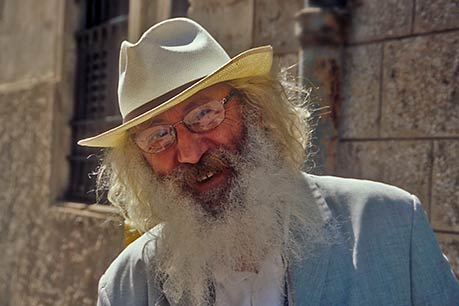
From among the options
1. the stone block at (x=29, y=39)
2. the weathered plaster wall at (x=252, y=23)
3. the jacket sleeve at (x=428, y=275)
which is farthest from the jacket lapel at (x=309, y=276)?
the stone block at (x=29, y=39)

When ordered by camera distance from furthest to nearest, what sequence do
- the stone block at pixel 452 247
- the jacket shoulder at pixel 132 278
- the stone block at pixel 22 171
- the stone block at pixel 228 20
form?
1. the stone block at pixel 22 171
2. the stone block at pixel 228 20
3. the stone block at pixel 452 247
4. the jacket shoulder at pixel 132 278

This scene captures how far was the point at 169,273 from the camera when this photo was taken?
207 centimetres

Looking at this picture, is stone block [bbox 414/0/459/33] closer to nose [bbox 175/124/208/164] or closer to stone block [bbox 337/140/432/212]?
stone block [bbox 337/140/432/212]

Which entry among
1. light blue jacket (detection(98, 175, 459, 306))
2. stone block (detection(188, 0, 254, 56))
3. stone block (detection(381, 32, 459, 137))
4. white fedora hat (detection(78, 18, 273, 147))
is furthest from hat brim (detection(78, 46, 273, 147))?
stone block (detection(188, 0, 254, 56))

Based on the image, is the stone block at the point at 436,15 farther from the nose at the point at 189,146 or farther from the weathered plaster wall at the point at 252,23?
the nose at the point at 189,146

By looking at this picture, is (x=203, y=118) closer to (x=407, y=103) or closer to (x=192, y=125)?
(x=192, y=125)

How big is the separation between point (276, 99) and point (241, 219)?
1.44 ft

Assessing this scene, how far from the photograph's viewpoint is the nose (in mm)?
1978

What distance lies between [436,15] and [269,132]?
51.4 inches

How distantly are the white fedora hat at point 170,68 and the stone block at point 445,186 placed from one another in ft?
3.85

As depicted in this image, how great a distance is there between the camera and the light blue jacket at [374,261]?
1844 millimetres

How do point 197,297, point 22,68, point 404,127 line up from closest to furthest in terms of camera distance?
point 197,297 → point 404,127 → point 22,68

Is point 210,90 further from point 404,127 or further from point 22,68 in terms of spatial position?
point 22,68

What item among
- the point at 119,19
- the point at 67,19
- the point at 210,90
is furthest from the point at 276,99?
the point at 67,19
